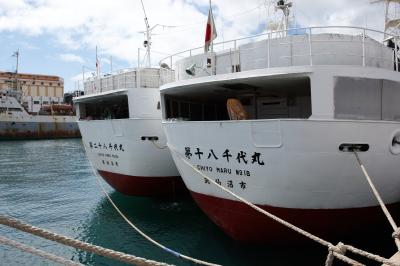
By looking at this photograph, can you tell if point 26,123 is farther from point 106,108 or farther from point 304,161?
point 304,161

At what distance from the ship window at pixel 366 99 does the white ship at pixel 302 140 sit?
2cm

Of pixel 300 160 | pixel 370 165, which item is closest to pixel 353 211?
pixel 370 165

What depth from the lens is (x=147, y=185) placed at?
14.7m

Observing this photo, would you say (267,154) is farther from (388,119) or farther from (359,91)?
(388,119)

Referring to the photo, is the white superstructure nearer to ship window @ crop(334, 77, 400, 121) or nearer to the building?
ship window @ crop(334, 77, 400, 121)

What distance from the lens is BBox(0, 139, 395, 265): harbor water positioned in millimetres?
9430

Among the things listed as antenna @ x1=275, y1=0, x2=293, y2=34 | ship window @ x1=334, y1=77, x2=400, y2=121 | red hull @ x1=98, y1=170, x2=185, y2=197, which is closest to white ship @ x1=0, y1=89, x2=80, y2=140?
red hull @ x1=98, y1=170, x2=185, y2=197

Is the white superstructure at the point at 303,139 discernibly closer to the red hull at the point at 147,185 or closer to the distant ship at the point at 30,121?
the red hull at the point at 147,185

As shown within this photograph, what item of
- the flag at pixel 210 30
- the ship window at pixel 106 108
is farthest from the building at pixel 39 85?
the flag at pixel 210 30

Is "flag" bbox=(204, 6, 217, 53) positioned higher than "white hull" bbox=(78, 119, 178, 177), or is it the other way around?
"flag" bbox=(204, 6, 217, 53)

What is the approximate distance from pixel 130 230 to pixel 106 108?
292 inches

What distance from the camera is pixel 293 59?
9.06 meters

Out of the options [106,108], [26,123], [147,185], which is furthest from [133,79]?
[26,123]

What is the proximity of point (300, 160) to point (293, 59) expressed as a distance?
2502 mm
